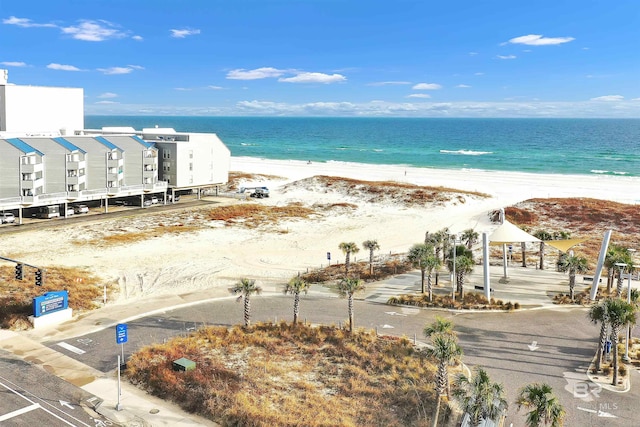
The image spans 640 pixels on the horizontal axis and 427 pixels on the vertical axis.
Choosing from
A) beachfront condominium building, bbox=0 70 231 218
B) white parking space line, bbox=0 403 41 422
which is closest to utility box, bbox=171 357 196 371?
white parking space line, bbox=0 403 41 422

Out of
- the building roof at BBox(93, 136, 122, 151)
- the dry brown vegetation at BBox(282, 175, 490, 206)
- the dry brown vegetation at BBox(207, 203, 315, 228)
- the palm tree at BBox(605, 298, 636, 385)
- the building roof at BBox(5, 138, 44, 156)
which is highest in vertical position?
the building roof at BBox(93, 136, 122, 151)

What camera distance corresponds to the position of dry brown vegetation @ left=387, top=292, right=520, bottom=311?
36344 mm

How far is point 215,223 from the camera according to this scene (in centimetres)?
6625

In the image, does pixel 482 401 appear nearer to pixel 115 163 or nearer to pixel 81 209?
pixel 81 209

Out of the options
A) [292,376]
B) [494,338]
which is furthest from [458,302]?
[292,376]

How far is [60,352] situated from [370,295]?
69.8 ft

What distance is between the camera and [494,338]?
101 ft

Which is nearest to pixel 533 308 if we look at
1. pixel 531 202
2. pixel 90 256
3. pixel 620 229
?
pixel 620 229

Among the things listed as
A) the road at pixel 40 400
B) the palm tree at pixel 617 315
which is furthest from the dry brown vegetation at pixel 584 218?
the road at pixel 40 400

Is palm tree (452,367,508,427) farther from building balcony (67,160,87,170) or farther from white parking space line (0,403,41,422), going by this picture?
building balcony (67,160,87,170)

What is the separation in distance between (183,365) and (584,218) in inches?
2380

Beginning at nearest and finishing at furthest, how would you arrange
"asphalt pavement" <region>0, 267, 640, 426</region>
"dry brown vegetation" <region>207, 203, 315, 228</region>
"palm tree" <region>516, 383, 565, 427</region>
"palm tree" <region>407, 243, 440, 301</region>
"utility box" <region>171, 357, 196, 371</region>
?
"palm tree" <region>516, 383, 565, 427</region> → "asphalt pavement" <region>0, 267, 640, 426</region> → "utility box" <region>171, 357, 196, 371</region> → "palm tree" <region>407, 243, 440, 301</region> → "dry brown vegetation" <region>207, 203, 315, 228</region>

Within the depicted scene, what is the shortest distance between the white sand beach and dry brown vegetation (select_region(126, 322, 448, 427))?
11.1 metres

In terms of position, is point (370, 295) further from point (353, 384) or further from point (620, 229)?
point (620, 229)
